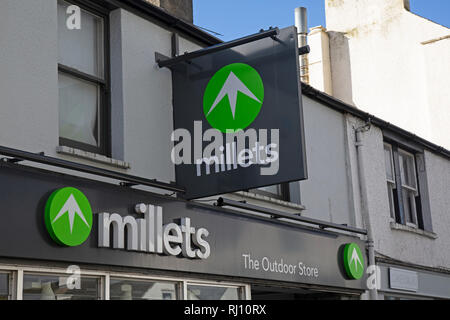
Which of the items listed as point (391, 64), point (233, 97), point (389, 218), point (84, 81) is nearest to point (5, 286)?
point (84, 81)

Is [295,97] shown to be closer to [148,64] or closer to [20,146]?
[148,64]

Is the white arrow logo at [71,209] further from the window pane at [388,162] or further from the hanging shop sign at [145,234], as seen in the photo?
the window pane at [388,162]

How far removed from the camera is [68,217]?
719 cm

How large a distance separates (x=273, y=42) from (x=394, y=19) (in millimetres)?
12027

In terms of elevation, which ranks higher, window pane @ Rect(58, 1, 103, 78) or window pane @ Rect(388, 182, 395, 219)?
window pane @ Rect(58, 1, 103, 78)

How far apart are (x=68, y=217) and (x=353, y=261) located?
18.2 feet

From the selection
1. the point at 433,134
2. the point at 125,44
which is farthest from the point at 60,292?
the point at 433,134

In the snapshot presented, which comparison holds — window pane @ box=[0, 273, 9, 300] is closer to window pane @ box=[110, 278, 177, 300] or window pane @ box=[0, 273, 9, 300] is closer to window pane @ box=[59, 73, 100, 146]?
window pane @ box=[110, 278, 177, 300]

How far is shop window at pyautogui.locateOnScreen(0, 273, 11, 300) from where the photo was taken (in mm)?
6805

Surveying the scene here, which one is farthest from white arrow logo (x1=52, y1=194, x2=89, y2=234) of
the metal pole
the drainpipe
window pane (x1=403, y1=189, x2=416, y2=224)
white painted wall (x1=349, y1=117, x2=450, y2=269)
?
window pane (x1=403, y1=189, x2=416, y2=224)

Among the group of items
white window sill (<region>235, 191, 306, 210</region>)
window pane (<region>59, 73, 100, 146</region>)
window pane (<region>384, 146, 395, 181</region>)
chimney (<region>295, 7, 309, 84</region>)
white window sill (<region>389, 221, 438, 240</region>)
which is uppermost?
chimney (<region>295, 7, 309, 84</region>)

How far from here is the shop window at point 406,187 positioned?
13672 millimetres

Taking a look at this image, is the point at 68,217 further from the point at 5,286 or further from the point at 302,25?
the point at 302,25

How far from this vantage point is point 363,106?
776 inches
